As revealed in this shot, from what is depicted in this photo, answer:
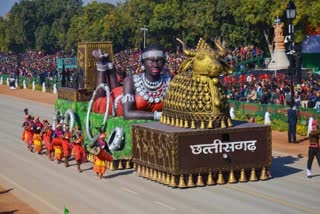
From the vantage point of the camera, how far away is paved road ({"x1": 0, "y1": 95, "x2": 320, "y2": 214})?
18188 mm

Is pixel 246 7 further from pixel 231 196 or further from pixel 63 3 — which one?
pixel 63 3

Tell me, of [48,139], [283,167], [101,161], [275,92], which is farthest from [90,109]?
[275,92]

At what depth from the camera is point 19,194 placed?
2053cm

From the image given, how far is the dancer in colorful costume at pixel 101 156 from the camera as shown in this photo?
2193 cm

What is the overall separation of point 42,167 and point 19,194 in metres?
4.63

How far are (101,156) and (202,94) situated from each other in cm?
374

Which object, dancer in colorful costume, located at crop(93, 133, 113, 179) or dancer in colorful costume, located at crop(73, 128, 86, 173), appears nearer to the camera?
dancer in colorful costume, located at crop(93, 133, 113, 179)

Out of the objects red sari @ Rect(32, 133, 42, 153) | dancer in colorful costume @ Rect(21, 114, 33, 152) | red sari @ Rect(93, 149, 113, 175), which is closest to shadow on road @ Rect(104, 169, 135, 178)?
red sari @ Rect(93, 149, 113, 175)

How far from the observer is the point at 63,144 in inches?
982

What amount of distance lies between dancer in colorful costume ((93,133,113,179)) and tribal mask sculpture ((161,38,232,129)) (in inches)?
96.2

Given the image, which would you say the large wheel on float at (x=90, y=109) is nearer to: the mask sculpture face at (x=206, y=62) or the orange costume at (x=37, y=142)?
the orange costume at (x=37, y=142)

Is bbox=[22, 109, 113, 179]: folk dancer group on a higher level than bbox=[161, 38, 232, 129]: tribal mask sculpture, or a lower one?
lower

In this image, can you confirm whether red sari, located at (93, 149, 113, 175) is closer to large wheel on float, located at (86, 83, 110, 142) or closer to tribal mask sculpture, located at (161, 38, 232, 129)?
large wheel on float, located at (86, 83, 110, 142)

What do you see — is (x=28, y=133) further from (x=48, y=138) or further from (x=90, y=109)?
(x=90, y=109)
